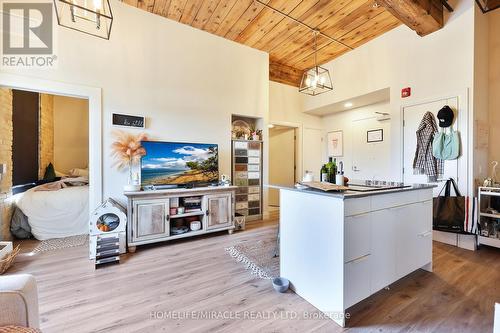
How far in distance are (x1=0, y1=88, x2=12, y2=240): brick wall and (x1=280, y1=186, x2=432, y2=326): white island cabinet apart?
3.59 meters

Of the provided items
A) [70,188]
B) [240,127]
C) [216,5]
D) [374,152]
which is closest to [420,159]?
[374,152]

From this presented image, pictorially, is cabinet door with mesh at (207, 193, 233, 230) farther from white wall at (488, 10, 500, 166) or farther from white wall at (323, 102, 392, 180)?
white wall at (488, 10, 500, 166)

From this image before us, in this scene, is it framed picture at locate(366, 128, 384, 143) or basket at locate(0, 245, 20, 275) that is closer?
basket at locate(0, 245, 20, 275)

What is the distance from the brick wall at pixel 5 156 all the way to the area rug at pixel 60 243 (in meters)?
0.46

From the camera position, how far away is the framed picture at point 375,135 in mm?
4426

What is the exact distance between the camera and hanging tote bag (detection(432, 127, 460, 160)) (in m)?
2.92

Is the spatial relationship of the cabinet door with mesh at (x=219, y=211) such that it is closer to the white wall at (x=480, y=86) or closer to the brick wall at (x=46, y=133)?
the white wall at (x=480, y=86)

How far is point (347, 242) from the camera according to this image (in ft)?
4.80

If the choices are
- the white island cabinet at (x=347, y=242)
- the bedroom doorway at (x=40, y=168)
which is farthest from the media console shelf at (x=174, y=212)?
the white island cabinet at (x=347, y=242)

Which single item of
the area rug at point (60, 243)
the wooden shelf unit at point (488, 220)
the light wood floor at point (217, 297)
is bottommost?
the light wood floor at point (217, 297)

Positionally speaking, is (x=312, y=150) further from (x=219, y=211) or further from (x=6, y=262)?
(x=6, y=262)

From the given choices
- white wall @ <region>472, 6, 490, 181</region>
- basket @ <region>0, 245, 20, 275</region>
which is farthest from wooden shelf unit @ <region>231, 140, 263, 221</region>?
white wall @ <region>472, 6, 490, 181</region>

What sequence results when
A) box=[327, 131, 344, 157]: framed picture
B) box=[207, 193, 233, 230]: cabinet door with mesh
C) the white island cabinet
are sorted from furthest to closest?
box=[327, 131, 344, 157]: framed picture < box=[207, 193, 233, 230]: cabinet door with mesh < the white island cabinet

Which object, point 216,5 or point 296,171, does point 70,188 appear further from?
point 296,171
